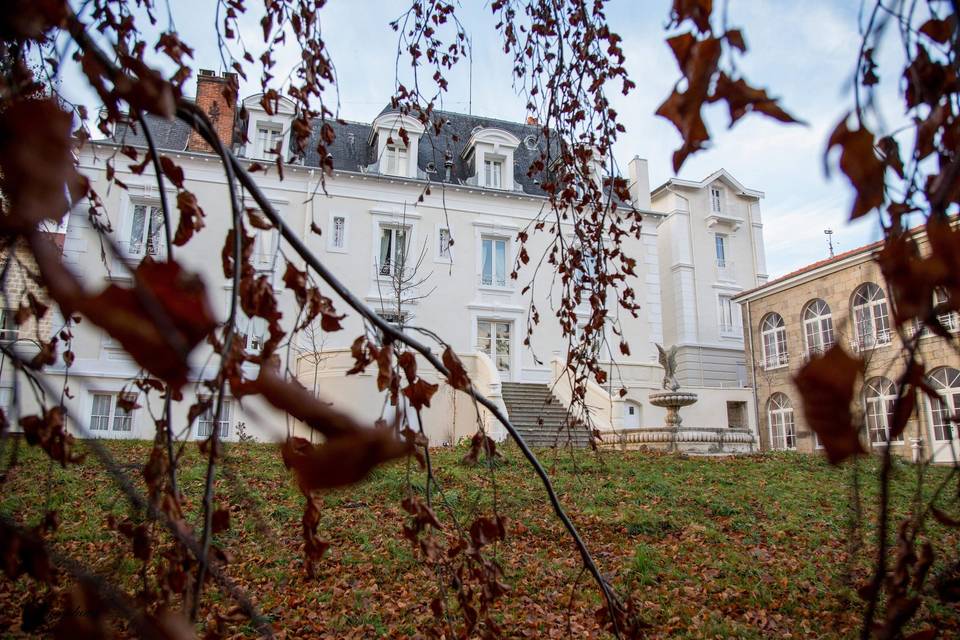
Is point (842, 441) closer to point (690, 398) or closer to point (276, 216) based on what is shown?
point (276, 216)

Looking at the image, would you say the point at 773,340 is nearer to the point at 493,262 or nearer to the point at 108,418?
the point at 493,262

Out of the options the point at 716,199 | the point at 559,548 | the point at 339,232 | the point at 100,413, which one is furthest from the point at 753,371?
the point at 100,413

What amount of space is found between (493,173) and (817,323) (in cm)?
1025

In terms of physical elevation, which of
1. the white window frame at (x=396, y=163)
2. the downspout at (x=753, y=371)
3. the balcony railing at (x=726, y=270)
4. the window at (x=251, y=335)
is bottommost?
the window at (x=251, y=335)

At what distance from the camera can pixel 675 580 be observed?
511 cm

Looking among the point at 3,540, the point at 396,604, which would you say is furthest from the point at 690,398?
the point at 3,540

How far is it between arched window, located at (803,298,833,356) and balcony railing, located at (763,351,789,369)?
44.6 inches

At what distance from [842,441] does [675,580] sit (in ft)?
16.6

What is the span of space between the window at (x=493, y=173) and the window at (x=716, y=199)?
32.0 ft

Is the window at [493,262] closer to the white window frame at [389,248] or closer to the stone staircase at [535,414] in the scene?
the white window frame at [389,248]

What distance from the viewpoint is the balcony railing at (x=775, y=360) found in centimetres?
1798

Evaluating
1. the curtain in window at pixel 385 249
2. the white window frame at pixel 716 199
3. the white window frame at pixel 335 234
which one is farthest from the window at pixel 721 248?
the white window frame at pixel 335 234

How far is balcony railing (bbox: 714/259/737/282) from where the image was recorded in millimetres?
23359

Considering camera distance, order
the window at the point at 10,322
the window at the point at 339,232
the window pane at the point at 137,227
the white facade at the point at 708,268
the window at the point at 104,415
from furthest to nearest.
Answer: the white facade at the point at 708,268, the window at the point at 339,232, the window pane at the point at 137,227, the window at the point at 104,415, the window at the point at 10,322
